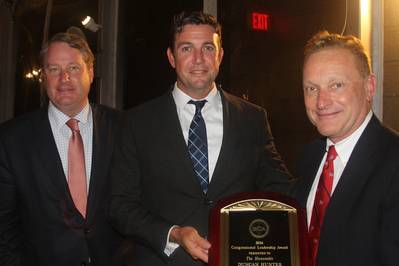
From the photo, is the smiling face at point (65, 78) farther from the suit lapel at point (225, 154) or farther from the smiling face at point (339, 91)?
the smiling face at point (339, 91)

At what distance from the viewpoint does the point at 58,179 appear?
215 centimetres

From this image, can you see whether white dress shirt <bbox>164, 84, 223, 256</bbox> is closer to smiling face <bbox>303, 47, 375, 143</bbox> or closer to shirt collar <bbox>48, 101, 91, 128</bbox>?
shirt collar <bbox>48, 101, 91, 128</bbox>

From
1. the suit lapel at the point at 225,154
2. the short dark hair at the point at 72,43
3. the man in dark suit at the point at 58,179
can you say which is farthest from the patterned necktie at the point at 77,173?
the suit lapel at the point at 225,154

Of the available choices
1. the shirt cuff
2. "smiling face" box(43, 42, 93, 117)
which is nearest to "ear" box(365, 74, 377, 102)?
the shirt cuff

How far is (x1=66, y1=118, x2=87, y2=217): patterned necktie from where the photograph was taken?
85.4 inches

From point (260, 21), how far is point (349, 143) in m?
2.01

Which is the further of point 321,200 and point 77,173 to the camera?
point 77,173

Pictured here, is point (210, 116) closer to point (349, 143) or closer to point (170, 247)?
point (170, 247)

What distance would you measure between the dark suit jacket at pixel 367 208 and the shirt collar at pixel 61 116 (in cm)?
126

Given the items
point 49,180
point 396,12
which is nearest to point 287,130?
point 396,12

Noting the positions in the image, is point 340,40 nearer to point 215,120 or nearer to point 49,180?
point 215,120

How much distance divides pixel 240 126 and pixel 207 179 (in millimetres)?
280

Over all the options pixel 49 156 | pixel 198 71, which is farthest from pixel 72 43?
pixel 198 71

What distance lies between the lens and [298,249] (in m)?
1.60
